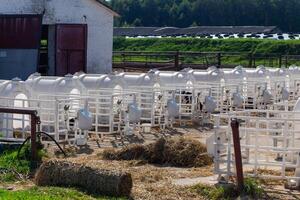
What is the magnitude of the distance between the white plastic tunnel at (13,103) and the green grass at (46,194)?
13.5 feet

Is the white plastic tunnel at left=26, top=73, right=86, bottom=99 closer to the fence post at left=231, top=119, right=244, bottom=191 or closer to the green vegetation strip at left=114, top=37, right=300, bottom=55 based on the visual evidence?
the fence post at left=231, top=119, right=244, bottom=191

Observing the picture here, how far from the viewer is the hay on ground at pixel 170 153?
12.1 metres

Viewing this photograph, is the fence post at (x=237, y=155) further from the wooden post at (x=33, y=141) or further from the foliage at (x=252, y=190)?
the wooden post at (x=33, y=141)

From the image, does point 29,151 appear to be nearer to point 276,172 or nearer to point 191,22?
point 276,172

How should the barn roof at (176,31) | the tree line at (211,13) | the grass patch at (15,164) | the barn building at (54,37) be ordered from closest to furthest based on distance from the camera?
the grass patch at (15,164) < the barn building at (54,37) < the barn roof at (176,31) < the tree line at (211,13)

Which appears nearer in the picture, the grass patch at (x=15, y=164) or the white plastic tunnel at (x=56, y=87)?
the grass patch at (x=15, y=164)

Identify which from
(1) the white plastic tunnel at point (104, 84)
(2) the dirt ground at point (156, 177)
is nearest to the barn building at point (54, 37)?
(1) the white plastic tunnel at point (104, 84)

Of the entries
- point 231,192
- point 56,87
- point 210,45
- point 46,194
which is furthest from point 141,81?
point 210,45

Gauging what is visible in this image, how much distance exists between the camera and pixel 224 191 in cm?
970

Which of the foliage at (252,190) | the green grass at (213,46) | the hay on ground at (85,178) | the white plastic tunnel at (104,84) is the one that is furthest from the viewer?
the green grass at (213,46)

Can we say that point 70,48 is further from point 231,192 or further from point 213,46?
point 213,46

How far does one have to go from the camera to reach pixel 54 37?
2711 centimetres

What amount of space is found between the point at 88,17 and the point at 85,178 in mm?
19272

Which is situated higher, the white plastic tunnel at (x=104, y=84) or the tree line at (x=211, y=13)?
the tree line at (x=211, y=13)
